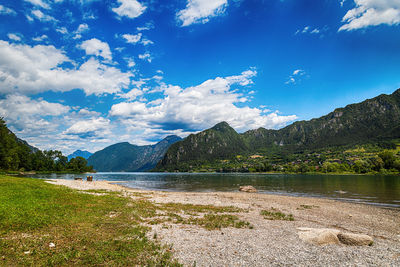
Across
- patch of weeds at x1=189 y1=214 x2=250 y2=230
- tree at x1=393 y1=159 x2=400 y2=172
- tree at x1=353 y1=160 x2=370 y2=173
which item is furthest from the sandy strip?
tree at x1=353 y1=160 x2=370 y2=173

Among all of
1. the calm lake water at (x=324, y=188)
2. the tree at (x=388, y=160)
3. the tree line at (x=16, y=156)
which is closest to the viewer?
the calm lake water at (x=324, y=188)

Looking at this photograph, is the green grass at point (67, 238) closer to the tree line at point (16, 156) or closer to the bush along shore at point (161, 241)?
the bush along shore at point (161, 241)

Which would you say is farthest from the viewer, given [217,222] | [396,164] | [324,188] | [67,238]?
[396,164]

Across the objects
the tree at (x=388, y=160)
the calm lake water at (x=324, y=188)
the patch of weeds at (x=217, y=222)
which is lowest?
the calm lake water at (x=324, y=188)

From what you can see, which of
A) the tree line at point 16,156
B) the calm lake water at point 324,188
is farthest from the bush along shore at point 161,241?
the tree line at point 16,156

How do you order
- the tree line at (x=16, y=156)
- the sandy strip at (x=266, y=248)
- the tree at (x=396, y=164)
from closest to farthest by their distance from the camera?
the sandy strip at (x=266, y=248), the tree line at (x=16, y=156), the tree at (x=396, y=164)

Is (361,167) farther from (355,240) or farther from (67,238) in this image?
(67,238)

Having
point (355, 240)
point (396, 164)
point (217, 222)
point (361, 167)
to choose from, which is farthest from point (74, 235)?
point (361, 167)

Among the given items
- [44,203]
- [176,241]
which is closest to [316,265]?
[176,241]

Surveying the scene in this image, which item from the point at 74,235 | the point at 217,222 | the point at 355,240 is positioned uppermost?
the point at 74,235

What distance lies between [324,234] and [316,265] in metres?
5.57

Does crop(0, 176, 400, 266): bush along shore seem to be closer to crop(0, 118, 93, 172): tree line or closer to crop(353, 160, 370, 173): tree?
crop(0, 118, 93, 172): tree line

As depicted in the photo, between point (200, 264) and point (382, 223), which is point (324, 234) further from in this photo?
point (382, 223)

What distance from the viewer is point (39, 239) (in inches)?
481
